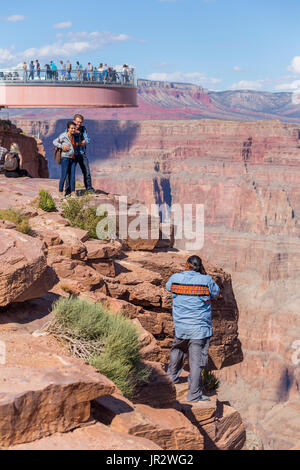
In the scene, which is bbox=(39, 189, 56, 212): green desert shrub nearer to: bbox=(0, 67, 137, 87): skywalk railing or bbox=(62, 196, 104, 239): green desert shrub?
bbox=(62, 196, 104, 239): green desert shrub

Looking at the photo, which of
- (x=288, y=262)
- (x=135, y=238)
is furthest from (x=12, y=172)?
(x=288, y=262)

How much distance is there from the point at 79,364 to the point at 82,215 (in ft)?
24.6

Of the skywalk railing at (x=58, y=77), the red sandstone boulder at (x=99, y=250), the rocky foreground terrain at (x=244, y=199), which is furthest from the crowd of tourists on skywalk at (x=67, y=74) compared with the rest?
the rocky foreground terrain at (x=244, y=199)

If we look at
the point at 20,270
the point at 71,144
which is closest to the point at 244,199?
the point at 71,144

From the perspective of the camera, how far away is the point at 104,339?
641 centimetres

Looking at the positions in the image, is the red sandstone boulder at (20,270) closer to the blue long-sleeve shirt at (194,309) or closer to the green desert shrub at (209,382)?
the blue long-sleeve shirt at (194,309)

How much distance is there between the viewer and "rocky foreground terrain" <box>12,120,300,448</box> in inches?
3169

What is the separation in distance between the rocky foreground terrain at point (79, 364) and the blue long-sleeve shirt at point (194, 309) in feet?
1.76

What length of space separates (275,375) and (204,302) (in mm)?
76792

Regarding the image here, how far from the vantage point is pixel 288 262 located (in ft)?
377

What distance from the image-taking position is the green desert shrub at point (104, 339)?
6.15 meters

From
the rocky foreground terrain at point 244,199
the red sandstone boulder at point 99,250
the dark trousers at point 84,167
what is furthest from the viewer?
the rocky foreground terrain at point 244,199

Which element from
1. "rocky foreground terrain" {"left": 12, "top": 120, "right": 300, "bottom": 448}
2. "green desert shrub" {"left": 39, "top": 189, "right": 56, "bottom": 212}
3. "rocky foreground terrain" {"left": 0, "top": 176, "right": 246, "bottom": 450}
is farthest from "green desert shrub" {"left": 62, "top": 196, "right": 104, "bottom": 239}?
"rocky foreground terrain" {"left": 12, "top": 120, "right": 300, "bottom": 448}

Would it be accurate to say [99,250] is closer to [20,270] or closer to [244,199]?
[20,270]
